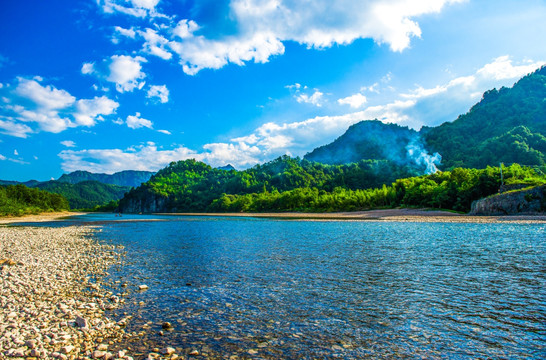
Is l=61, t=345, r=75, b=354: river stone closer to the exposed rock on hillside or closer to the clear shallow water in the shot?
the clear shallow water

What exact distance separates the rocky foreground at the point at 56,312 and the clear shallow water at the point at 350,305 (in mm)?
1055

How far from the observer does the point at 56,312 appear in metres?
10.0

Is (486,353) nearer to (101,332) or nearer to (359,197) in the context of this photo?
(101,332)

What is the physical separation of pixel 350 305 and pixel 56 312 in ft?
35.0

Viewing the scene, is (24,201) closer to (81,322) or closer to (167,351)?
(81,322)

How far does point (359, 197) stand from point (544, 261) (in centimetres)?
9317

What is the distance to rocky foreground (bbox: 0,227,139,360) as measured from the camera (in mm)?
7348

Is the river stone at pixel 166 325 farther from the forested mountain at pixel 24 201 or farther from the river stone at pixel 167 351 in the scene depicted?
the forested mountain at pixel 24 201

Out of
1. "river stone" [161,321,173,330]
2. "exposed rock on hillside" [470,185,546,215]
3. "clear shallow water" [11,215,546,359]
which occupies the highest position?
"exposed rock on hillside" [470,185,546,215]

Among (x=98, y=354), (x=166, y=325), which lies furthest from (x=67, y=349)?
(x=166, y=325)

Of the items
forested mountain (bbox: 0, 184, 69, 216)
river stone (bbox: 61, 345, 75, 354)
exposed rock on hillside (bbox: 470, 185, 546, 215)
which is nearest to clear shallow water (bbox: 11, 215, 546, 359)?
river stone (bbox: 61, 345, 75, 354)

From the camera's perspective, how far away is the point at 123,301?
11781 mm

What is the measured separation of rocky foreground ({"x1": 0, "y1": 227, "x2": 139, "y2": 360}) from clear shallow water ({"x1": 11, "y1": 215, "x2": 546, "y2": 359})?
41.5 inches

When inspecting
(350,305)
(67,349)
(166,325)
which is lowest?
(350,305)
